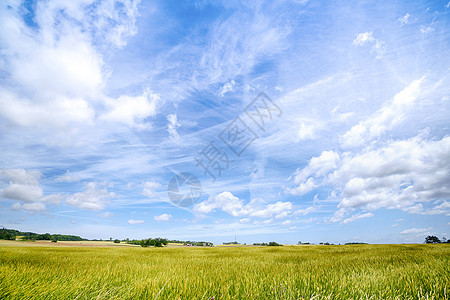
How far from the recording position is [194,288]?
9.75 ft

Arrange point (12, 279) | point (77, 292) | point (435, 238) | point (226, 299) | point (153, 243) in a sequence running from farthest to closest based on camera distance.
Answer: point (435, 238), point (153, 243), point (12, 279), point (77, 292), point (226, 299)

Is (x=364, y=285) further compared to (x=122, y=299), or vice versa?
(x=364, y=285)

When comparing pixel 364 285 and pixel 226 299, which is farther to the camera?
pixel 364 285

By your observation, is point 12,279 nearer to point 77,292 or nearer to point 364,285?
point 77,292

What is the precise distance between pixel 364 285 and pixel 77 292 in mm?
3746

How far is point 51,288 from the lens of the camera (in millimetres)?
2613

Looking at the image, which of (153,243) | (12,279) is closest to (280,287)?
(12,279)

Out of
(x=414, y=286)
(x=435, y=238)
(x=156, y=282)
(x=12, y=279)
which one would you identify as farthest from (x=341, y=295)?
(x=435, y=238)

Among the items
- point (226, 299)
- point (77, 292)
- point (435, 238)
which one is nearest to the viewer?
point (226, 299)

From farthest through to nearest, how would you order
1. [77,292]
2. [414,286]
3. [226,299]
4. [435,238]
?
[435,238], [414,286], [77,292], [226,299]

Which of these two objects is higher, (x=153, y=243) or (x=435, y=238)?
(x=435, y=238)

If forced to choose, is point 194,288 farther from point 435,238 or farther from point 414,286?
point 435,238

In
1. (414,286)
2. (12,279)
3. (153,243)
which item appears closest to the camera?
(12,279)

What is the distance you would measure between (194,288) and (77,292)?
1.45 m
